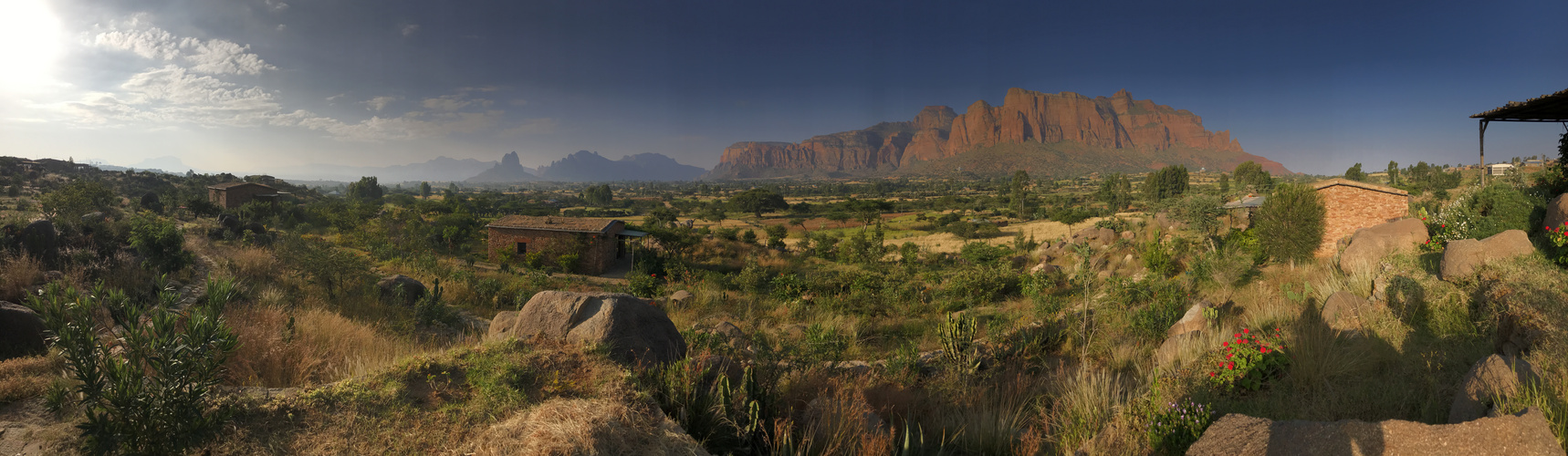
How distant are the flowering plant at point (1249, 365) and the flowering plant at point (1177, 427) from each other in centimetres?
161

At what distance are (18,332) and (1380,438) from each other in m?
11.5

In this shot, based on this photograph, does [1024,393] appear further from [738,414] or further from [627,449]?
[627,449]

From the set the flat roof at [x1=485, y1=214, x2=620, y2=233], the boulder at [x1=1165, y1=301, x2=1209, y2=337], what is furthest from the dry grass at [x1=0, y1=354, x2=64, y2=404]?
the flat roof at [x1=485, y1=214, x2=620, y2=233]

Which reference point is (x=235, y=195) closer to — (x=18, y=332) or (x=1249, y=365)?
(x=18, y=332)

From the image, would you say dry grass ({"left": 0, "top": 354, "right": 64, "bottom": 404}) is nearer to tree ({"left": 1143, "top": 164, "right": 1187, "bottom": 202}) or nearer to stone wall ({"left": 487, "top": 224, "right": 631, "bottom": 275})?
stone wall ({"left": 487, "top": 224, "right": 631, "bottom": 275})

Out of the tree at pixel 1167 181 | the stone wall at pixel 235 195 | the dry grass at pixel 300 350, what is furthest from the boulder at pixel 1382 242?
the tree at pixel 1167 181

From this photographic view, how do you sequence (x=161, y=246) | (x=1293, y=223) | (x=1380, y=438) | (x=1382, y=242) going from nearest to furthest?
(x=1380, y=438) < (x=1382, y=242) < (x=161, y=246) < (x=1293, y=223)

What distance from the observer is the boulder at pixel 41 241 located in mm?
10211

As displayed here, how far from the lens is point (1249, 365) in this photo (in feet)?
18.9

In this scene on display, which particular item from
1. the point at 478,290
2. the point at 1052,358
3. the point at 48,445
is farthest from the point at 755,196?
the point at 48,445

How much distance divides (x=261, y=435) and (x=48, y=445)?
1.00 m

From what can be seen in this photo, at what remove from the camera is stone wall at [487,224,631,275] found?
24969mm

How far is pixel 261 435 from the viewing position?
3.52 meters

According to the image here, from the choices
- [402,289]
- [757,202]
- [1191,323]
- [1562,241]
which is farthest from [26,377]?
[757,202]
